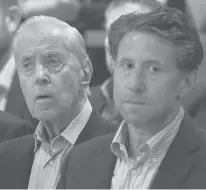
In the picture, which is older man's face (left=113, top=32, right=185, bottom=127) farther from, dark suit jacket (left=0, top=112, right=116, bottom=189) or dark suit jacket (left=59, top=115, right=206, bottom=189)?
dark suit jacket (left=0, top=112, right=116, bottom=189)

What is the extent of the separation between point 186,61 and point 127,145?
0.82 feet

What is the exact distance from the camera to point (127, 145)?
4.78ft

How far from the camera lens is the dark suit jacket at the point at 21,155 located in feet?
5.70

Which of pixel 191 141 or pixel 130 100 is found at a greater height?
pixel 130 100

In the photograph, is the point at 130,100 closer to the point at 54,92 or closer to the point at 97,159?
the point at 97,159

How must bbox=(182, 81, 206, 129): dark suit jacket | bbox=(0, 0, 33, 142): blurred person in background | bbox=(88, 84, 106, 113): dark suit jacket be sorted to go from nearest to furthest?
1. bbox=(182, 81, 206, 129): dark suit jacket
2. bbox=(0, 0, 33, 142): blurred person in background
3. bbox=(88, 84, 106, 113): dark suit jacket

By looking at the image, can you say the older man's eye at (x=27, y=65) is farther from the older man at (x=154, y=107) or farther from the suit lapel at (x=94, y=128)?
the older man at (x=154, y=107)

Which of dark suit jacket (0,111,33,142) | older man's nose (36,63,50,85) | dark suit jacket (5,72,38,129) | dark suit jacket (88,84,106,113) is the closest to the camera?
older man's nose (36,63,50,85)

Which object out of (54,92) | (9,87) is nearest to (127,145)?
(54,92)

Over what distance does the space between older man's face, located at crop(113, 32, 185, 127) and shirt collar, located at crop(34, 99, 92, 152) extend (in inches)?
14.6

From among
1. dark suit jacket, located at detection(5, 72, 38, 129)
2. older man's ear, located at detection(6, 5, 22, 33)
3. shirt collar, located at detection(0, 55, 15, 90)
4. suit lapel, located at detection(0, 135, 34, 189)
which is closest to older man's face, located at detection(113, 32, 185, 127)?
suit lapel, located at detection(0, 135, 34, 189)

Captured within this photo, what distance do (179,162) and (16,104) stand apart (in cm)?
129

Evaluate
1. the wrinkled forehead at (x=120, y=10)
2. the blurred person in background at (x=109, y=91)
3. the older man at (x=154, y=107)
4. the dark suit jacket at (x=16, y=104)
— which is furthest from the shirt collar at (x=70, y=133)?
the wrinkled forehead at (x=120, y=10)

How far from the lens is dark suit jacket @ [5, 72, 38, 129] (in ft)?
7.81
